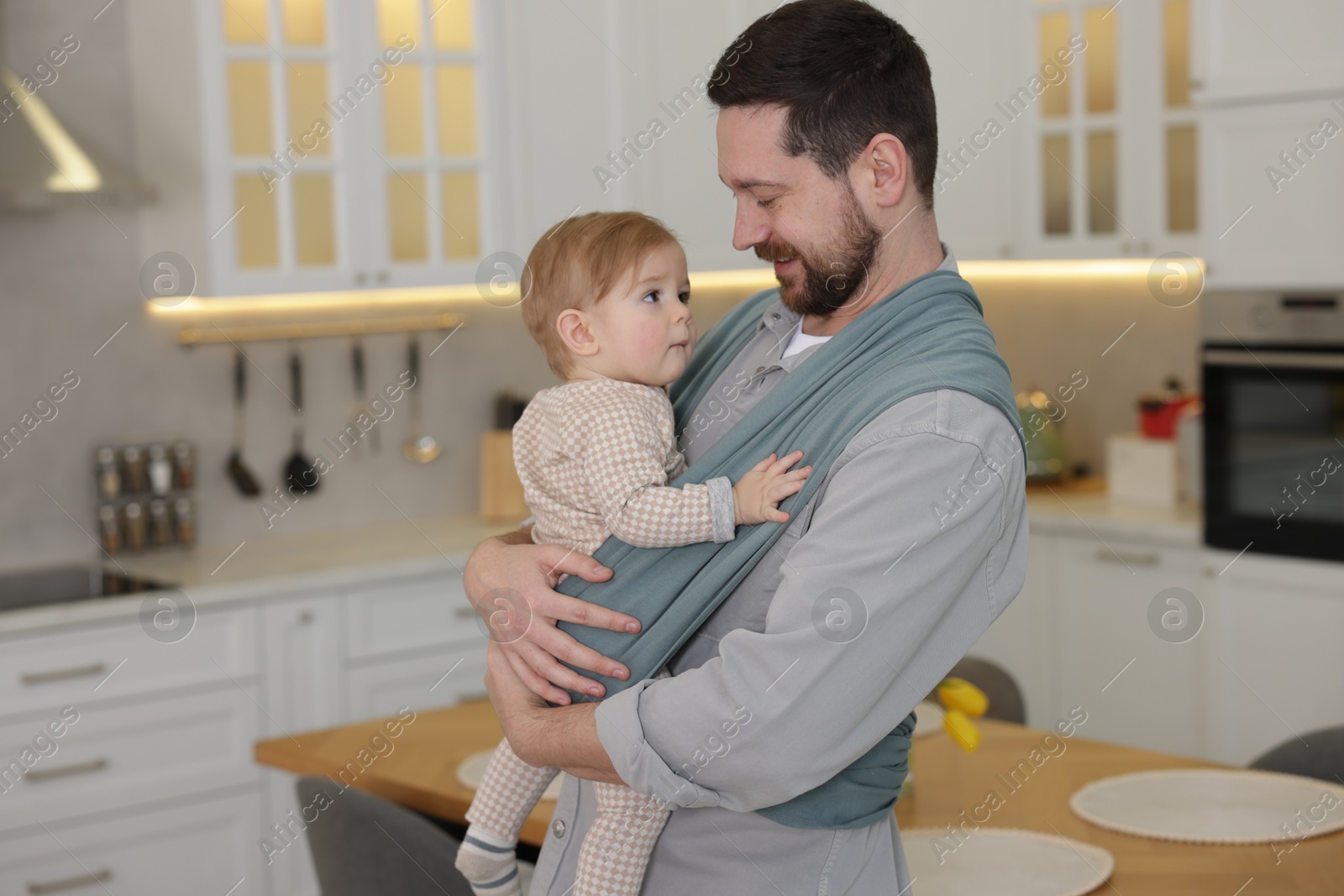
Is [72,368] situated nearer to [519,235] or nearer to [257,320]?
[257,320]

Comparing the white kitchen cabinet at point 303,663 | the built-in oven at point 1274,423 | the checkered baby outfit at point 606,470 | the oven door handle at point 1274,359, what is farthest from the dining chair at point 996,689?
the white kitchen cabinet at point 303,663

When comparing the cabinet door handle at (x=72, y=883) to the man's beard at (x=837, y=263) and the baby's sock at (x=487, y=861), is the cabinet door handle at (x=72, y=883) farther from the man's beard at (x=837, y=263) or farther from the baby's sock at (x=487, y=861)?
the man's beard at (x=837, y=263)

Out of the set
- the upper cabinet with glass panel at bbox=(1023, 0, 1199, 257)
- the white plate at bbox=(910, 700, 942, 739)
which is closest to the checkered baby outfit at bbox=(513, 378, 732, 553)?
the white plate at bbox=(910, 700, 942, 739)

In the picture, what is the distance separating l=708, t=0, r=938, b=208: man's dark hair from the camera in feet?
4.19

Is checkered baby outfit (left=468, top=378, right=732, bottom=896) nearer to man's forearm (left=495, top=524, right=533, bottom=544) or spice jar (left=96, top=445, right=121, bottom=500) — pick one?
man's forearm (left=495, top=524, right=533, bottom=544)

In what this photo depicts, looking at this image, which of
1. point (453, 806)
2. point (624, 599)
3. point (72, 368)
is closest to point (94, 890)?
point (72, 368)

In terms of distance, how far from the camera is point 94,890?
2.97 meters

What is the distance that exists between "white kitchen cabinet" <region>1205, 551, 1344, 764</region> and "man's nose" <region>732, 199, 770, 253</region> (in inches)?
85.4

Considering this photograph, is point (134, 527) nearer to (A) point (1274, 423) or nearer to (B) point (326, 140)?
(B) point (326, 140)

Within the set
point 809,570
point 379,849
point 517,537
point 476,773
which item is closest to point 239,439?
point 476,773

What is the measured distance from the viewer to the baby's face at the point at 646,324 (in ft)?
4.77

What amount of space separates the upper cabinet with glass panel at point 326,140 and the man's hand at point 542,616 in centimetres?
212

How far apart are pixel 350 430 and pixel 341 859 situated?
6.89 feet

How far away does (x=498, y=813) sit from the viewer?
4.99 ft
